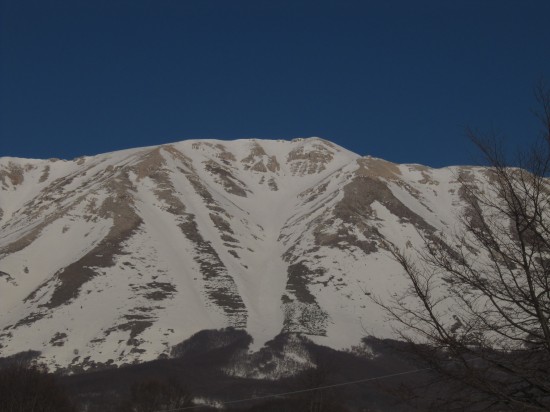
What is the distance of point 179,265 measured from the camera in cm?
14925

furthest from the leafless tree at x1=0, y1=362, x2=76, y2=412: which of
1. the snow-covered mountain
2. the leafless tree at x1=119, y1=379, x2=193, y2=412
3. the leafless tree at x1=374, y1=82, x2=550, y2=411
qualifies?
the leafless tree at x1=374, y1=82, x2=550, y2=411

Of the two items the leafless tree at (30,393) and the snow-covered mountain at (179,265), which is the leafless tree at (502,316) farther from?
the snow-covered mountain at (179,265)

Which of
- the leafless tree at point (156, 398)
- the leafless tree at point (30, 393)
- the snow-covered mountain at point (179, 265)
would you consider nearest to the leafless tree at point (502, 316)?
the leafless tree at point (30, 393)

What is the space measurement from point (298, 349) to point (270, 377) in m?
12.9

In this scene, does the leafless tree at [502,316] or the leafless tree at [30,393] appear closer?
the leafless tree at [502,316]

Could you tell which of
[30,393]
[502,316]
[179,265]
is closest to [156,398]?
[30,393]

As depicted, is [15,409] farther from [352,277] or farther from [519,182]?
[352,277]

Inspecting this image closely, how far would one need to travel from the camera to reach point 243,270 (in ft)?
514

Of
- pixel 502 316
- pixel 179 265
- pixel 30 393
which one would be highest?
pixel 179 265

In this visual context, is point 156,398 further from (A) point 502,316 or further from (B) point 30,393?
(A) point 502,316

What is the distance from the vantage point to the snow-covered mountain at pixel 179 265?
120m

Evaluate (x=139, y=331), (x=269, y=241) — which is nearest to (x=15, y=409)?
(x=139, y=331)

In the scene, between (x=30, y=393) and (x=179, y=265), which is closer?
(x=30, y=393)

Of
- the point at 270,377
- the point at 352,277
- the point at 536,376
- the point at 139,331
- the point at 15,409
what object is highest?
the point at 352,277
